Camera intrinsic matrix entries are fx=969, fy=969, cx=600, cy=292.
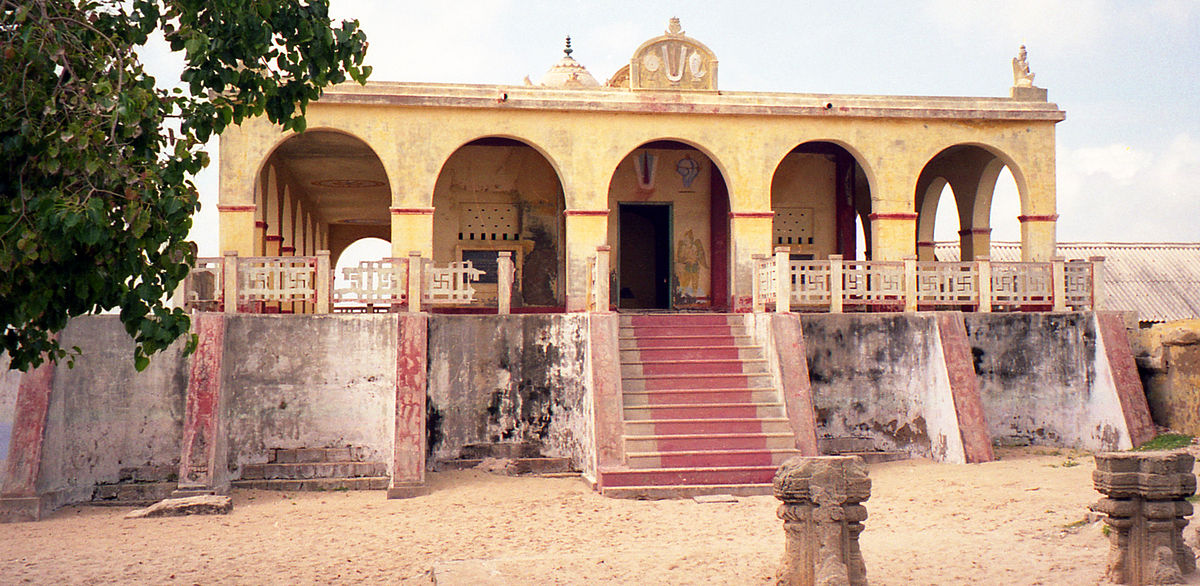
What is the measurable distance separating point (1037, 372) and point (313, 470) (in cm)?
989

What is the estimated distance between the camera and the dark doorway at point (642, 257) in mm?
18125

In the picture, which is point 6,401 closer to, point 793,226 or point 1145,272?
point 793,226

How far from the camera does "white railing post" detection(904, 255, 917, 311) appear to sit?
13367 mm

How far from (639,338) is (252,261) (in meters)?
5.20

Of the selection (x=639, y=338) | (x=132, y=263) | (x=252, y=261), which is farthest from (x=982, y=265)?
(x=132, y=263)

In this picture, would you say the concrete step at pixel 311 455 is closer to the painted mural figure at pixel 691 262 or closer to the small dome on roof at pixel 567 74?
the painted mural figure at pixel 691 262

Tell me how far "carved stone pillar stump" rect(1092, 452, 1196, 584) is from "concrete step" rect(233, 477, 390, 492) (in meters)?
8.04

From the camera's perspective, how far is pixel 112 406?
11820mm

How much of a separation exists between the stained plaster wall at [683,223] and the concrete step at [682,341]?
3.88m

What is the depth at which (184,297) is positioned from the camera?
40.4ft

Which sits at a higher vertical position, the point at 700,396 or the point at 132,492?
the point at 700,396

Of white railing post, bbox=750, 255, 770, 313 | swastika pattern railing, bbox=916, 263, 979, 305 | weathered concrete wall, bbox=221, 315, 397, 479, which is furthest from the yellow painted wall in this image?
weathered concrete wall, bbox=221, 315, 397, 479

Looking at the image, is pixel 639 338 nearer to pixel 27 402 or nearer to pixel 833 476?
pixel 833 476

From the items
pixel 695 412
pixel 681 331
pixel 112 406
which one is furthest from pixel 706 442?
pixel 112 406
